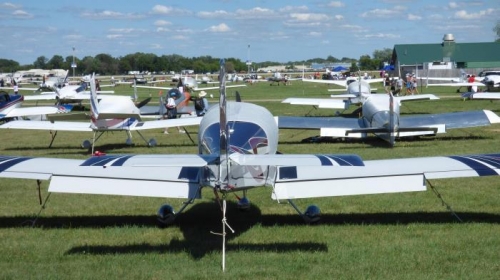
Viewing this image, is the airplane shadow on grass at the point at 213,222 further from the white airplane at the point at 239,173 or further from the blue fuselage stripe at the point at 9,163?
the blue fuselage stripe at the point at 9,163

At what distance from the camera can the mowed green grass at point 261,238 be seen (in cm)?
614

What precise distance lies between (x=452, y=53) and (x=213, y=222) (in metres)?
77.2

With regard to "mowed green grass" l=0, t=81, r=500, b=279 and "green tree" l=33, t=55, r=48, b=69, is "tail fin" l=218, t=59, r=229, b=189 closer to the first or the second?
"mowed green grass" l=0, t=81, r=500, b=279

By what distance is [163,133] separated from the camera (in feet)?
69.3

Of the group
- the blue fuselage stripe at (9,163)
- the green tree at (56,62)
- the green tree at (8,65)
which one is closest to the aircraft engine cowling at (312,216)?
the blue fuselage stripe at (9,163)

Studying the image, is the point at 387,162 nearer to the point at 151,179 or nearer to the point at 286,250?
the point at 286,250

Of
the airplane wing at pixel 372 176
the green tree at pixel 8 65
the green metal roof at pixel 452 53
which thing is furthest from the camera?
the green tree at pixel 8 65

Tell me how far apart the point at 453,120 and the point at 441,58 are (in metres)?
64.5

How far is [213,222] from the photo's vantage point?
328 inches

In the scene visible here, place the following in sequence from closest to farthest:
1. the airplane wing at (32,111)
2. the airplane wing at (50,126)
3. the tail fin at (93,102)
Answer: the tail fin at (93,102) < the airplane wing at (50,126) < the airplane wing at (32,111)

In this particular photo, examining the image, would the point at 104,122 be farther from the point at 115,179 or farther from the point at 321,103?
the point at 321,103

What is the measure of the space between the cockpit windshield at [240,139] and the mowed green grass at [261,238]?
949 millimetres

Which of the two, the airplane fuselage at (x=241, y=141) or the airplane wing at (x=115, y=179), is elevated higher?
the airplane fuselage at (x=241, y=141)

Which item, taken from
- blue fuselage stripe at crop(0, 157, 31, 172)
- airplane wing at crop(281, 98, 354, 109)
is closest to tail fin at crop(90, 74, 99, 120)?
blue fuselage stripe at crop(0, 157, 31, 172)
